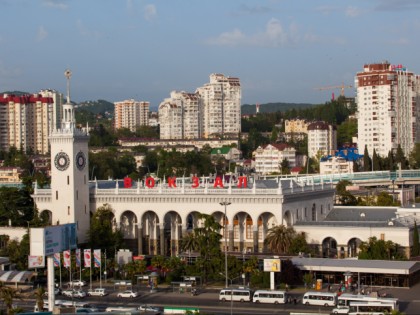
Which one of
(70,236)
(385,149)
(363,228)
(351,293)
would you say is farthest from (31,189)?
(385,149)

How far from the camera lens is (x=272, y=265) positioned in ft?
221

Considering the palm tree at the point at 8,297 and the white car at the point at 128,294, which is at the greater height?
the palm tree at the point at 8,297

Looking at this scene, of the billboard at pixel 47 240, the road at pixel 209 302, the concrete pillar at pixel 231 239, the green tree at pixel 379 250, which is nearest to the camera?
the billboard at pixel 47 240

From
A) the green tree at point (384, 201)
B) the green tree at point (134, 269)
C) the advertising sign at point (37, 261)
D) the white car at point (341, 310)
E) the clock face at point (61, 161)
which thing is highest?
the clock face at point (61, 161)

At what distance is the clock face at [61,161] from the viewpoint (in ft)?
274

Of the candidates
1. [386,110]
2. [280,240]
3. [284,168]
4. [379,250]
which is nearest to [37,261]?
[280,240]

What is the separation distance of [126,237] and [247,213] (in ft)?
44.3

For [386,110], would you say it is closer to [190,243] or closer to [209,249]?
[190,243]

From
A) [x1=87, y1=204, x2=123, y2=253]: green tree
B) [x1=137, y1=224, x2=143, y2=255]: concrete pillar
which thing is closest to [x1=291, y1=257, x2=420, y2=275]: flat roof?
[x1=87, y1=204, x2=123, y2=253]: green tree

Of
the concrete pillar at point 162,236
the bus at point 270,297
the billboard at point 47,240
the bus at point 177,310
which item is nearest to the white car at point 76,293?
the billboard at point 47,240

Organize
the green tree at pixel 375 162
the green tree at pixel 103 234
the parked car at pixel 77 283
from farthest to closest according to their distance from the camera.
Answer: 1. the green tree at pixel 375 162
2. the green tree at pixel 103 234
3. the parked car at pixel 77 283

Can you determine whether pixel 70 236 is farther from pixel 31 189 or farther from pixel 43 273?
pixel 31 189

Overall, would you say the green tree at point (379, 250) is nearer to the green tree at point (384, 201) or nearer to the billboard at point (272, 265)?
the billboard at point (272, 265)

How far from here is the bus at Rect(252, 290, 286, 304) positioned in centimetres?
6247
